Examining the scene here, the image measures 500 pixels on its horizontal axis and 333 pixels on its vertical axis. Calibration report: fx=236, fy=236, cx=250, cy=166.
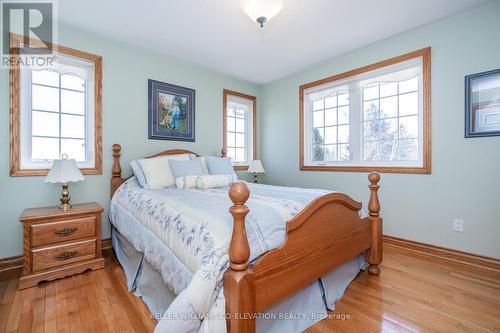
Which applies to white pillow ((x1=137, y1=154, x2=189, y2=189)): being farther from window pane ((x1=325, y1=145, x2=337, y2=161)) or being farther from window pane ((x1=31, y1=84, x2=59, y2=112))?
window pane ((x1=325, y1=145, x2=337, y2=161))

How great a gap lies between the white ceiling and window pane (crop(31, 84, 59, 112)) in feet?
2.36

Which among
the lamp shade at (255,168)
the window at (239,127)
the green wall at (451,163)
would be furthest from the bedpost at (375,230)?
the window at (239,127)

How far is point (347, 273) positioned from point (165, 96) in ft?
9.33

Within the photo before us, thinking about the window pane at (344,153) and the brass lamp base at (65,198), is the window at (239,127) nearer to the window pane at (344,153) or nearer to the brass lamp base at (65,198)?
the window pane at (344,153)

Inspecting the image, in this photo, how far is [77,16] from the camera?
2283 mm

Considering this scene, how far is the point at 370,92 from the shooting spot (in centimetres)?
295

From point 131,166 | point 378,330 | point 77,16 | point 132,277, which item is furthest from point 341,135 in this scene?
point 77,16

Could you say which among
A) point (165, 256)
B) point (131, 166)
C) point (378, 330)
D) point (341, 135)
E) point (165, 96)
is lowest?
point (378, 330)

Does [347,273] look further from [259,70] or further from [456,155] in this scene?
[259,70]

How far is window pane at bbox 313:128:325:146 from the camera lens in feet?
11.5

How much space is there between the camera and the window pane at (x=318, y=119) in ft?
11.5

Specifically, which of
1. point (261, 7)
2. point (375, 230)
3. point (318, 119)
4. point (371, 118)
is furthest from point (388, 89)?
point (261, 7)

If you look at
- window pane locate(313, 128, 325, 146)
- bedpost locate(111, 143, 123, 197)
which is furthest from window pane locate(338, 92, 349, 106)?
bedpost locate(111, 143, 123, 197)

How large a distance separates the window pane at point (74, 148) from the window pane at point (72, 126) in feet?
0.20
